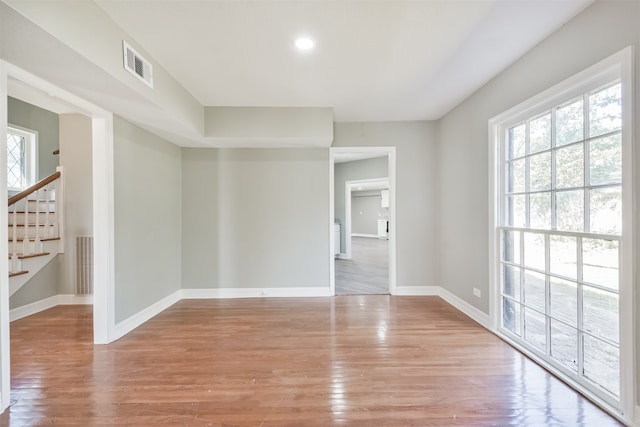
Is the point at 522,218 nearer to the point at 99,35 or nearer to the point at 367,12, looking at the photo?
the point at 367,12

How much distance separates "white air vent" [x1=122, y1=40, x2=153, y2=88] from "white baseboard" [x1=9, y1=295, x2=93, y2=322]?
330 centimetres

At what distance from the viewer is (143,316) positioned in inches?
124

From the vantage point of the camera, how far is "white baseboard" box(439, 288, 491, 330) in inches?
117

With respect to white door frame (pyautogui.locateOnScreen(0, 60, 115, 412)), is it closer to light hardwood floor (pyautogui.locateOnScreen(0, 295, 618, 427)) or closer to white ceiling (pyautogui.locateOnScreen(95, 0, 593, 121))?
light hardwood floor (pyautogui.locateOnScreen(0, 295, 618, 427))

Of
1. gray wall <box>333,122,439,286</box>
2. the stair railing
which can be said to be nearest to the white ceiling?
gray wall <box>333,122,439,286</box>

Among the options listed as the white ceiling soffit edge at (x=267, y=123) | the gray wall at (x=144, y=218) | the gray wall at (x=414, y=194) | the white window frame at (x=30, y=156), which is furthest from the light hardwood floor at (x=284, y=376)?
the white window frame at (x=30, y=156)

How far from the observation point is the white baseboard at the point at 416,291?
413 centimetres

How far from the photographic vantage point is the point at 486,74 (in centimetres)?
271

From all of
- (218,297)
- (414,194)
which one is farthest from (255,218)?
(414,194)

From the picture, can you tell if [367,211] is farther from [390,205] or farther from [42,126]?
[42,126]

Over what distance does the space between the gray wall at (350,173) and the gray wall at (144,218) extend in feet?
12.5

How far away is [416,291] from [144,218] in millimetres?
3921

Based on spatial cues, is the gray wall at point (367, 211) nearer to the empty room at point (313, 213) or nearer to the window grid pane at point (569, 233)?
the empty room at point (313, 213)

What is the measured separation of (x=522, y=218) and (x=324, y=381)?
234cm
